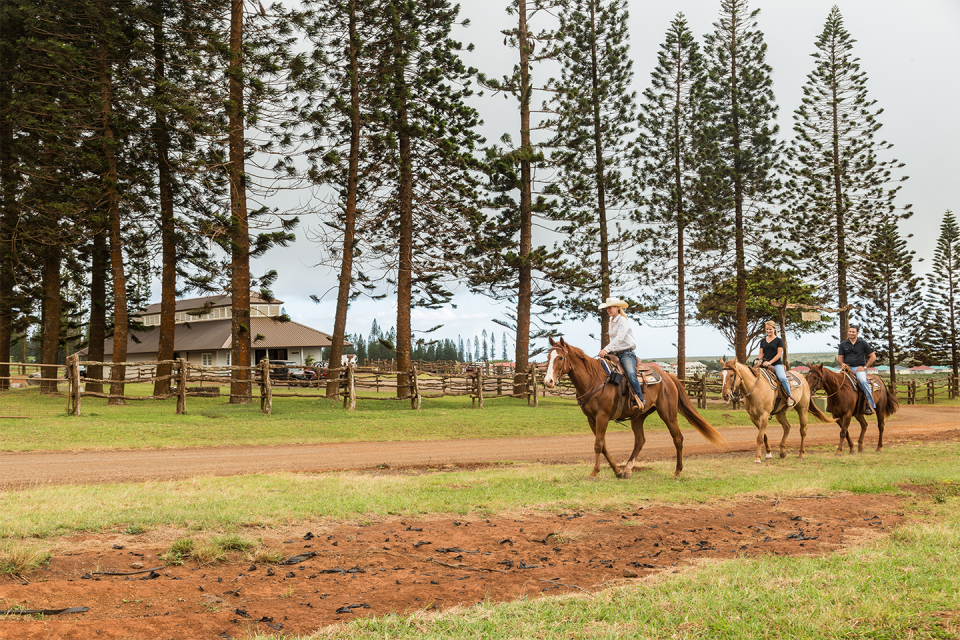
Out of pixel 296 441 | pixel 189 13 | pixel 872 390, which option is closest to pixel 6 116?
pixel 189 13

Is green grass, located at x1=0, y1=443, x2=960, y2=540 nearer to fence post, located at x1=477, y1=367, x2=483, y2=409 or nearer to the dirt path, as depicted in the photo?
the dirt path

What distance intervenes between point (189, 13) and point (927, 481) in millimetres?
25429

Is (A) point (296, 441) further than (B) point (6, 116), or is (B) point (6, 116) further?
(B) point (6, 116)

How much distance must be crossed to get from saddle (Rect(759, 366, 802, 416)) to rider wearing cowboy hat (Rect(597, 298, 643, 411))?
177 inches

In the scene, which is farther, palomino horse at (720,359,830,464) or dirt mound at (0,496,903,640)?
palomino horse at (720,359,830,464)

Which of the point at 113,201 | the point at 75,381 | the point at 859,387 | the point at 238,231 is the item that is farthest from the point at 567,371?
the point at 113,201

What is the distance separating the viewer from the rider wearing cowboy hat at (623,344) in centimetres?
966

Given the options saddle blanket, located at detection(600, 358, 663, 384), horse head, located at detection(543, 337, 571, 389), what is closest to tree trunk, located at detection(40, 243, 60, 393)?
horse head, located at detection(543, 337, 571, 389)

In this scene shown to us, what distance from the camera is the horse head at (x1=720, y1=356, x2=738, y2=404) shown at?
39.1 feet

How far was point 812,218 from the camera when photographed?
123 ft

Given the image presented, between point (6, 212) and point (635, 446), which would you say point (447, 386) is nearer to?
point (635, 446)

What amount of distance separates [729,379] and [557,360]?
4.44 metres

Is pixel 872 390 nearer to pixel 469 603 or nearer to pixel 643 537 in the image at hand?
pixel 643 537

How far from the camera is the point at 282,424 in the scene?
17.3 m
